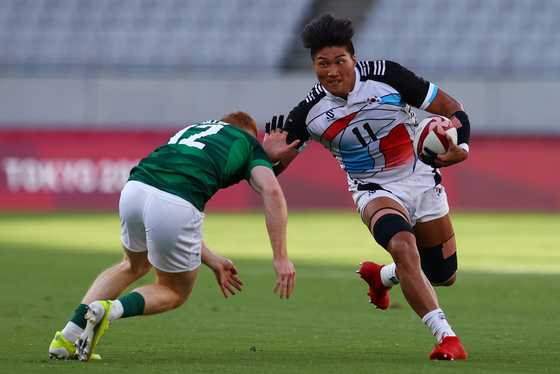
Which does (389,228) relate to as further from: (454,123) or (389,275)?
(389,275)

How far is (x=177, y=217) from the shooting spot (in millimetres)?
4410

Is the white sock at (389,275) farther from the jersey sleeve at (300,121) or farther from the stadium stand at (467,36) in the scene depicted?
the stadium stand at (467,36)

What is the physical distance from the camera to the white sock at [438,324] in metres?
4.73

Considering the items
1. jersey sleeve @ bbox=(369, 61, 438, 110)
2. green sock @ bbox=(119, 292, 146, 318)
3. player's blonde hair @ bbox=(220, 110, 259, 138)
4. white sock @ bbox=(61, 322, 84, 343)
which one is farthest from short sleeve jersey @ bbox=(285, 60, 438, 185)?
white sock @ bbox=(61, 322, 84, 343)

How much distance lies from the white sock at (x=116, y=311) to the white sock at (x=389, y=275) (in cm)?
227

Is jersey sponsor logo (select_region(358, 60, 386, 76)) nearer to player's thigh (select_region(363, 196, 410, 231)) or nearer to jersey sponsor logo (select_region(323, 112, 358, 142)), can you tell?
jersey sponsor logo (select_region(323, 112, 358, 142))

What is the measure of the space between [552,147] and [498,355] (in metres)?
17.2

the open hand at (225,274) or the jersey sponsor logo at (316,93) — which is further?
the jersey sponsor logo at (316,93)

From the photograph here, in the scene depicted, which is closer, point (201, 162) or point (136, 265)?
point (201, 162)

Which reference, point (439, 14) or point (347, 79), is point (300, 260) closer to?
point (347, 79)

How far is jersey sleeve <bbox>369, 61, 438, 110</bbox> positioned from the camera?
17.4ft

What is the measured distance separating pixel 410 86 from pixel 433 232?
1.08m

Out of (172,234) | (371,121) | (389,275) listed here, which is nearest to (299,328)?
(389,275)

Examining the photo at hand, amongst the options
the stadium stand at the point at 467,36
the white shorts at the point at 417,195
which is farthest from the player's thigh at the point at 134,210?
the stadium stand at the point at 467,36
